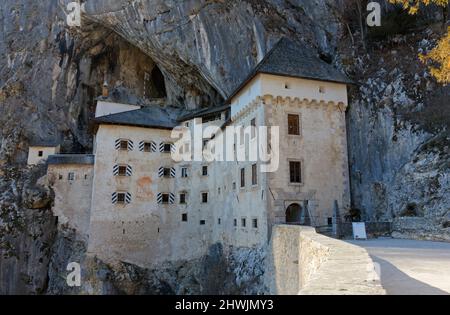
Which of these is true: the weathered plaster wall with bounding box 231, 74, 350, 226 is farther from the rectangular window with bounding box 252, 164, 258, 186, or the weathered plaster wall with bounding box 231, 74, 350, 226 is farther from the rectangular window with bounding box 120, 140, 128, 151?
the rectangular window with bounding box 120, 140, 128, 151

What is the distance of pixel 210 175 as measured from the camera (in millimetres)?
28516

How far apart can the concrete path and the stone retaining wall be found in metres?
0.61

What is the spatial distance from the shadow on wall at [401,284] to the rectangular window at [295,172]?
1161 cm

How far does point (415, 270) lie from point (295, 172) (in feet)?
39.6

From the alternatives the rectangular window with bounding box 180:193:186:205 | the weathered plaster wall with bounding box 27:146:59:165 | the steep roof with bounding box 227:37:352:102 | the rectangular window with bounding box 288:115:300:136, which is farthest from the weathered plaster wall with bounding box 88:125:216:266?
the rectangular window with bounding box 288:115:300:136

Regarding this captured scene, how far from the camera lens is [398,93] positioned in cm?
1977

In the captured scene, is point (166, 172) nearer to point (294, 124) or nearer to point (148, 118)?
point (148, 118)

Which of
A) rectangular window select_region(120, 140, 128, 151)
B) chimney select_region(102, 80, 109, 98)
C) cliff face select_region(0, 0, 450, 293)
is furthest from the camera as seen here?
chimney select_region(102, 80, 109, 98)

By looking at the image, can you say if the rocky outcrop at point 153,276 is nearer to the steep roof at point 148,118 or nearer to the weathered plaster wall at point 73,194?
the weathered plaster wall at point 73,194

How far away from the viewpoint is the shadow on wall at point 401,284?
565 cm

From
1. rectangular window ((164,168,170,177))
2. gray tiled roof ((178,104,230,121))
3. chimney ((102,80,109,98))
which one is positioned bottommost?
rectangular window ((164,168,170,177))

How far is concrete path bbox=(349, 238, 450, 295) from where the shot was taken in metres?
5.96

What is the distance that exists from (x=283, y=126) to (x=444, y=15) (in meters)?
11.9

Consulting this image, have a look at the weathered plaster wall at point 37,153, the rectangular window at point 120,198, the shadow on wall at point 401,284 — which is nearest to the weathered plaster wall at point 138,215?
the rectangular window at point 120,198
